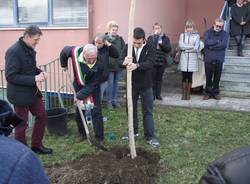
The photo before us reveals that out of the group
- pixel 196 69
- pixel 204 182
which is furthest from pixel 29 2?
pixel 204 182

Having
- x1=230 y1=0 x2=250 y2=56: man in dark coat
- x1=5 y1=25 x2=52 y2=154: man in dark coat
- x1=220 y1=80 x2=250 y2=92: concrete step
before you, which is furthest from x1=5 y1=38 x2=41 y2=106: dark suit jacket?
x1=230 y1=0 x2=250 y2=56: man in dark coat

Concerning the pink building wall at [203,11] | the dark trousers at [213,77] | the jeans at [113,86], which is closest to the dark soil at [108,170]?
the jeans at [113,86]

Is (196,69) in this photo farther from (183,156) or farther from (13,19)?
(13,19)

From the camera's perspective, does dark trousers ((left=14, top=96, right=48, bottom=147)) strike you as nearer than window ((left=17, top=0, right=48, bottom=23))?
Yes

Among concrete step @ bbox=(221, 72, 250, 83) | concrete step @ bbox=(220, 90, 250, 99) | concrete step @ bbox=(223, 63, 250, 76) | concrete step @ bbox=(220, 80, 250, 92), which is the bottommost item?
concrete step @ bbox=(220, 90, 250, 99)

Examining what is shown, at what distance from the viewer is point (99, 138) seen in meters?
6.15

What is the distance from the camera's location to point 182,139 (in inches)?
250

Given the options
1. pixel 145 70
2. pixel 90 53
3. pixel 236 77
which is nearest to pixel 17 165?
pixel 90 53

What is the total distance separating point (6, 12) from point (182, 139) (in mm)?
6071

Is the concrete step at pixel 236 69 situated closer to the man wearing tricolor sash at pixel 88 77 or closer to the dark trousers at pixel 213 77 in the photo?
the dark trousers at pixel 213 77

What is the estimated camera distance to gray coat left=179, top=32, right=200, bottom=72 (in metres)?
8.59

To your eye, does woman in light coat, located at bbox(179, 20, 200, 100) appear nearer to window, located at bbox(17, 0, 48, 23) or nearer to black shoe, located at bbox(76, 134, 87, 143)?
black shoe, located at bbox(76, 134, 87, 143)

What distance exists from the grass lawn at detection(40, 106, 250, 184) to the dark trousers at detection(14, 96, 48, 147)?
0.30 metres

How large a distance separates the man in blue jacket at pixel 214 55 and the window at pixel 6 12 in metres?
4.79
